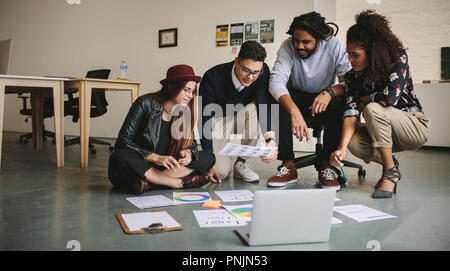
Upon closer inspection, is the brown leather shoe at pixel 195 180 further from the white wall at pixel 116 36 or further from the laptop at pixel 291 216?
the white wall at pixel 116 36

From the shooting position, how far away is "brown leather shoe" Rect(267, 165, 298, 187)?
207 centimetres

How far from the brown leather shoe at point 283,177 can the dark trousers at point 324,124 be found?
0.23ft

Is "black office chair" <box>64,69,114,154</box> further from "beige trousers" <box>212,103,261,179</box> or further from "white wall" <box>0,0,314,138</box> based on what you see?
"beige trousers" <box>212,103,261,179</box>

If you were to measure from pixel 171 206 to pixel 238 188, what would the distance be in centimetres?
55

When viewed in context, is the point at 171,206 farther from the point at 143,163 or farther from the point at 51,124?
the point at 51,124

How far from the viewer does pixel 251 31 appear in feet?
14.0

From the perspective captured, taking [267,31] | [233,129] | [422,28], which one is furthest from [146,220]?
[422,28]

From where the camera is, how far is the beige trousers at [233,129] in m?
2.22

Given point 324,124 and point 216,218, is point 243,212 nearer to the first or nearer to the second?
point 216,218

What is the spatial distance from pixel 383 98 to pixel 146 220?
4.31 feet

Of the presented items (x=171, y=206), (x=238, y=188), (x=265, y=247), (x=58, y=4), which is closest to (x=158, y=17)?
(x=58, y=4)

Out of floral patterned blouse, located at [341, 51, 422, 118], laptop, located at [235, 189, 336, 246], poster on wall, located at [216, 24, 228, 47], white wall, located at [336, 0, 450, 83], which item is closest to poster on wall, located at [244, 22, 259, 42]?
poster on wall, located at [216, 24, 228, 47]

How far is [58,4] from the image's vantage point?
19.2 feet

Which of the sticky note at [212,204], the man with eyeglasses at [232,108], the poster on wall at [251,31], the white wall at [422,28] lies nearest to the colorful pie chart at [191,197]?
the sticky note at [212,204]
